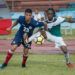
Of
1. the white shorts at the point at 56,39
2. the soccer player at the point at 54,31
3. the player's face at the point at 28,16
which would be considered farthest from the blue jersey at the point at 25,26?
the white shorts at the point at 56,39

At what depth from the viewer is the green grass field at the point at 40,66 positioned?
35.3 ft

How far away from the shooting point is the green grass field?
10.8m

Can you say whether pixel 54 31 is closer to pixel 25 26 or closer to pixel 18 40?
pixel 25 26

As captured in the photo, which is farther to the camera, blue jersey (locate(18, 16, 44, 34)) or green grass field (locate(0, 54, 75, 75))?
blue jersey (locate(18, 16, 44, 34))

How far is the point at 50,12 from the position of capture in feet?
38.4

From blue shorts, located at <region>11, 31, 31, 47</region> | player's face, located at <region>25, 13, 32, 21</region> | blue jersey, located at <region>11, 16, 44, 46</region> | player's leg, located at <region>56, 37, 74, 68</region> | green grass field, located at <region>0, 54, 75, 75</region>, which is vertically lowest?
green grass field, located at <region>0, 54, 75, 75</region>

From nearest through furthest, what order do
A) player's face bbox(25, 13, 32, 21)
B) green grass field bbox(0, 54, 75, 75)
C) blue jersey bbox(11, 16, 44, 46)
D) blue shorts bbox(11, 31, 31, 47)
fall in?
green grass field bbox(0, 54, 75, 75) → player's face bbox(25, 13, 32, 21) → blue jersey bbox(11, 16, 44, 46) → blue shorts bbox(11, 31, 31, 47)

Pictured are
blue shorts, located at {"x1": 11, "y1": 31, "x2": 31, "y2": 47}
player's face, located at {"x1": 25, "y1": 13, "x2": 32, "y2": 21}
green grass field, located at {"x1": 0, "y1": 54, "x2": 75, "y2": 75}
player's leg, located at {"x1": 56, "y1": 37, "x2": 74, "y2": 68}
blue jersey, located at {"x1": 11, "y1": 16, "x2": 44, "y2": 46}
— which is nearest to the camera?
green grass field, located at {"x1": 0, "y1": 54, "x2": 75, "y2": 75}

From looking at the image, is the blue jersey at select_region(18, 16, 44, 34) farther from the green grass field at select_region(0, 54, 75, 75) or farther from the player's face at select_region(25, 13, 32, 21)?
the green grass field at select_region(0, 54, 75, 75)

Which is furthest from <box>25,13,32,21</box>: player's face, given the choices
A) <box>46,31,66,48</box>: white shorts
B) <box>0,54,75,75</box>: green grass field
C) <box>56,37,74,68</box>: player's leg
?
<box>0,54,75,75</box>: green grass field

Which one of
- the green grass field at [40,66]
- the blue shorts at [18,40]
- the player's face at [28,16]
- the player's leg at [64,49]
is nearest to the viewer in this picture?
the green grass field at [40,66]

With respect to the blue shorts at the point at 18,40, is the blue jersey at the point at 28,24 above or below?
above

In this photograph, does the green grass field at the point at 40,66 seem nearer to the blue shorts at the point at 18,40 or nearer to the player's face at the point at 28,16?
the blue shorts at the point at 18,40

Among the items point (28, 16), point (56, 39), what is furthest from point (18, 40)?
point (56, 39)
